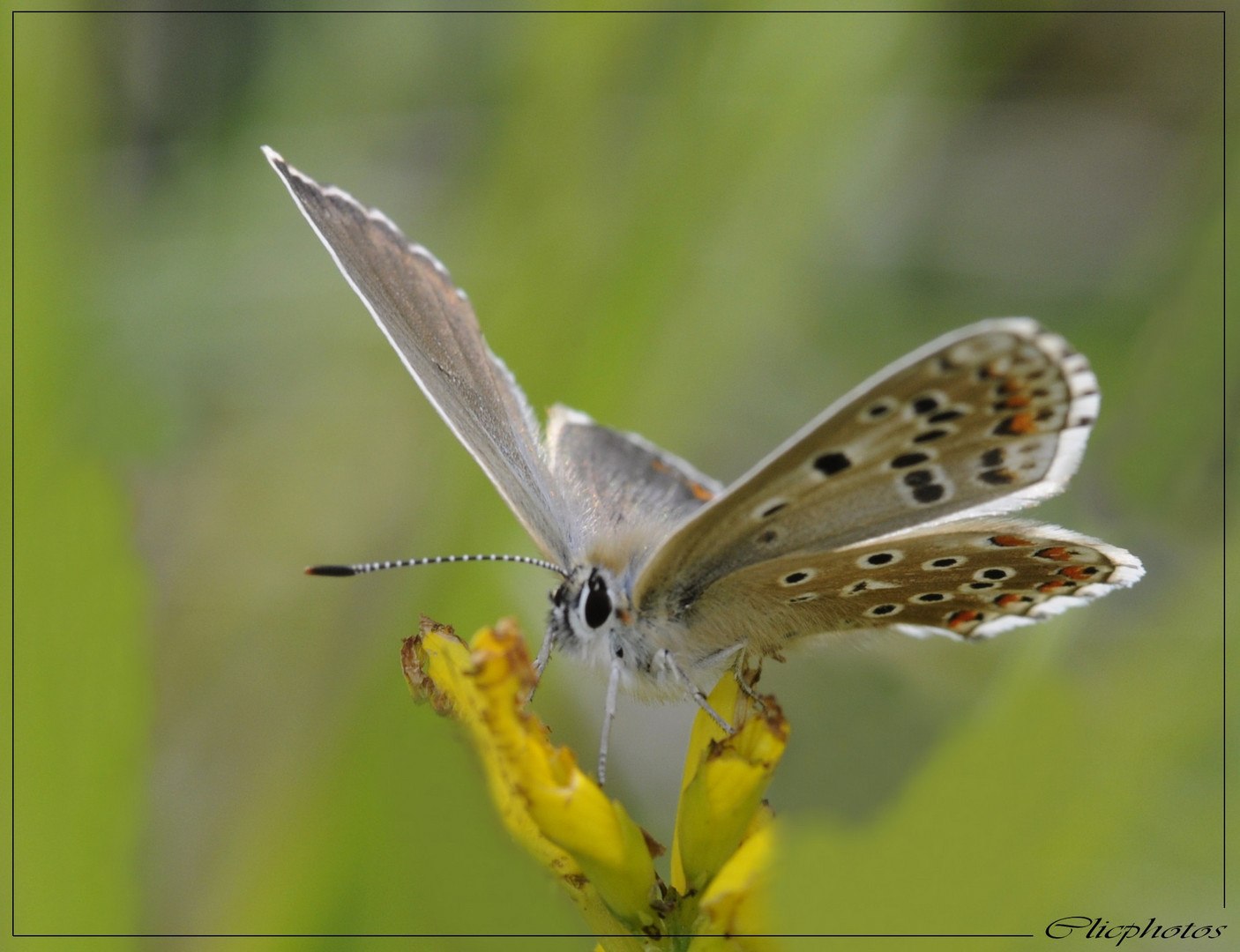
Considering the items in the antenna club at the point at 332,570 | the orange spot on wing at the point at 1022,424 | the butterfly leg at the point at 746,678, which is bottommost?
the butterfly leg at the point at 746,678

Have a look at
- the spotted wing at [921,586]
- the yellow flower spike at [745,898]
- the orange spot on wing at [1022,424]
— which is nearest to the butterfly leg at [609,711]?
the spotted wing at [921,586]

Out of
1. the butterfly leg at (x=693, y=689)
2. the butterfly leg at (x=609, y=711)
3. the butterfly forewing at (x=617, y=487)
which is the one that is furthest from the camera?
the butterfly forewing at (x=617, y=487)

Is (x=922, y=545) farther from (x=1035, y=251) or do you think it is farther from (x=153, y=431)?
(x=1035, y=251)

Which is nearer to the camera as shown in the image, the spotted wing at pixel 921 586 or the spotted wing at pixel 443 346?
the spotted wing at pixel 921 586

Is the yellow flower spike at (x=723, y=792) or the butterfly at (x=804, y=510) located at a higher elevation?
the butterfly at (x=804, y=510)

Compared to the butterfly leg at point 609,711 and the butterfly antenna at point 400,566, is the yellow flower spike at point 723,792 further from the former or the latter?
the butterfly antenna at point 400,566

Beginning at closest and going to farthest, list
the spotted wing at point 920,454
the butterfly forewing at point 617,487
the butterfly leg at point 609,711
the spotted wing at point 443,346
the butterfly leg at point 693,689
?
the spotted wing at point 920,454 → the butterfly leg at point 693,689 → the butterfly leg at point 609,711 → the spotted wing at point 443,346 → the butterfly forewing at point 617,487
